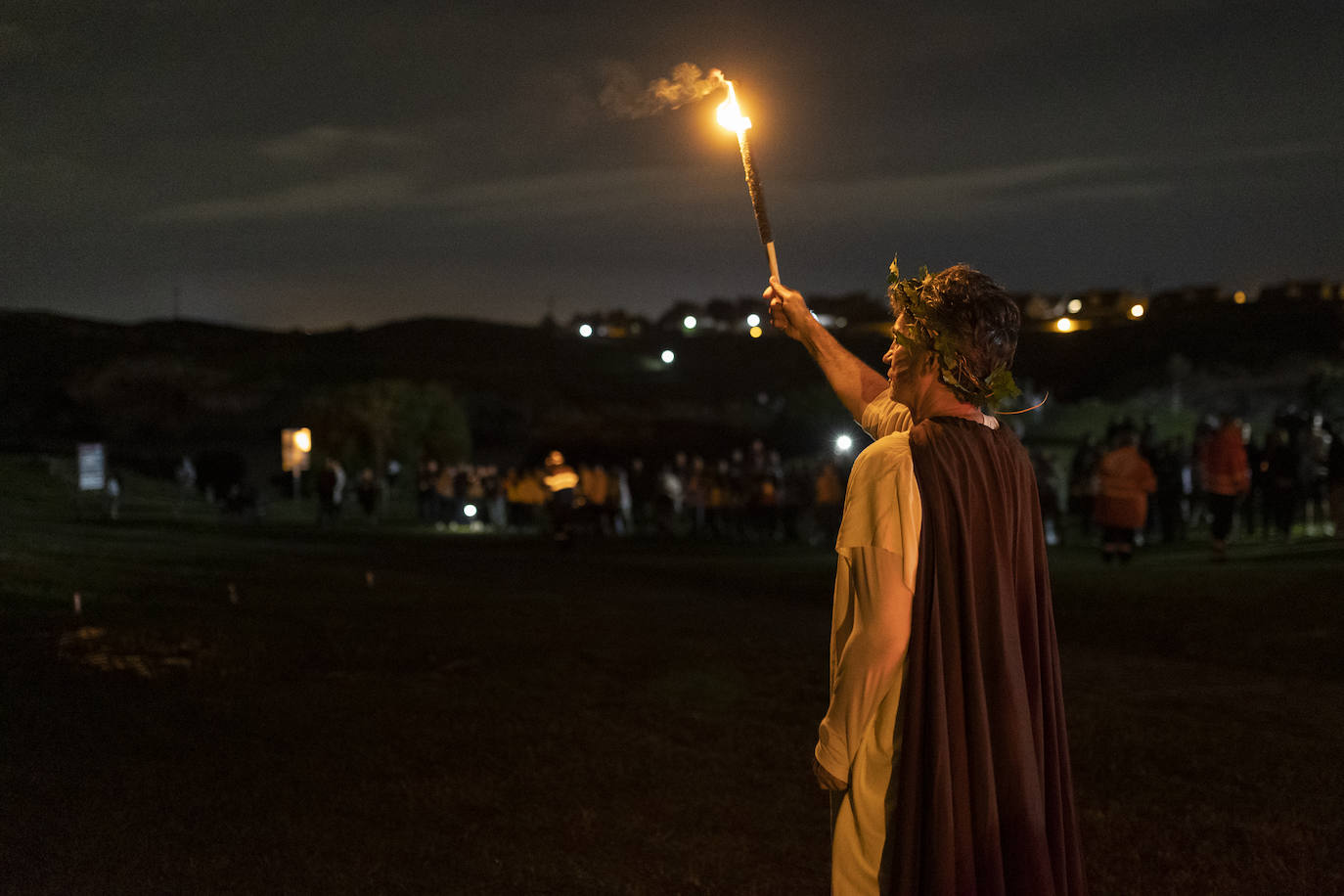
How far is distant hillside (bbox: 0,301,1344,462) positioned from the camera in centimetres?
7650

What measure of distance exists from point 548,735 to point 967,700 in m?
5.38

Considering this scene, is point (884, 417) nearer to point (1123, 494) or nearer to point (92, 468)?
point (1123, 494)

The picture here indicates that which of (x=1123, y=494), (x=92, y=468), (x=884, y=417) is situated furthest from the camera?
(x=92, y=468)

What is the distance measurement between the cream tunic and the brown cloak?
0.12 feet

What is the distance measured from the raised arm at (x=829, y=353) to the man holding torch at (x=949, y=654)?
0.84 metres

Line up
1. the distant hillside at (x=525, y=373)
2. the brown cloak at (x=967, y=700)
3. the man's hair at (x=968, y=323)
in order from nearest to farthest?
the brown cloak at (x=967, y=700)
the man's hair at (x=968, y=323)
the distant hillside at (x=525, y=373)

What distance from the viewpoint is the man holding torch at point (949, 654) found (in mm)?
3273

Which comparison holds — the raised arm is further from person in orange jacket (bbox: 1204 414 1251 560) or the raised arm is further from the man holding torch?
Answer: person in orange jacket (bbox: 1204 414 1251 560)

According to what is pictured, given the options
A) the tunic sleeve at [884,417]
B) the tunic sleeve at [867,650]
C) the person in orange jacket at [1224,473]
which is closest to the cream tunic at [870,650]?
the tunic sleeve at [867,650]

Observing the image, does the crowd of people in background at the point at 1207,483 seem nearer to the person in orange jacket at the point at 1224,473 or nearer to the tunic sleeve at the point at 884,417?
the person in orange jacket at the point at 1224,473

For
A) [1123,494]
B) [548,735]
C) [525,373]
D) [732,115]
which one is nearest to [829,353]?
[732,115]

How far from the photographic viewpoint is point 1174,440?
22438mm

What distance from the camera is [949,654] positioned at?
Result: 3.29 meters

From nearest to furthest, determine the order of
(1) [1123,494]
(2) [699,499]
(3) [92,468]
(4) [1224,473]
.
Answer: (4) [1224,473] → (1) [1123,494] → (2) [699,499] → (3) [92,468]
